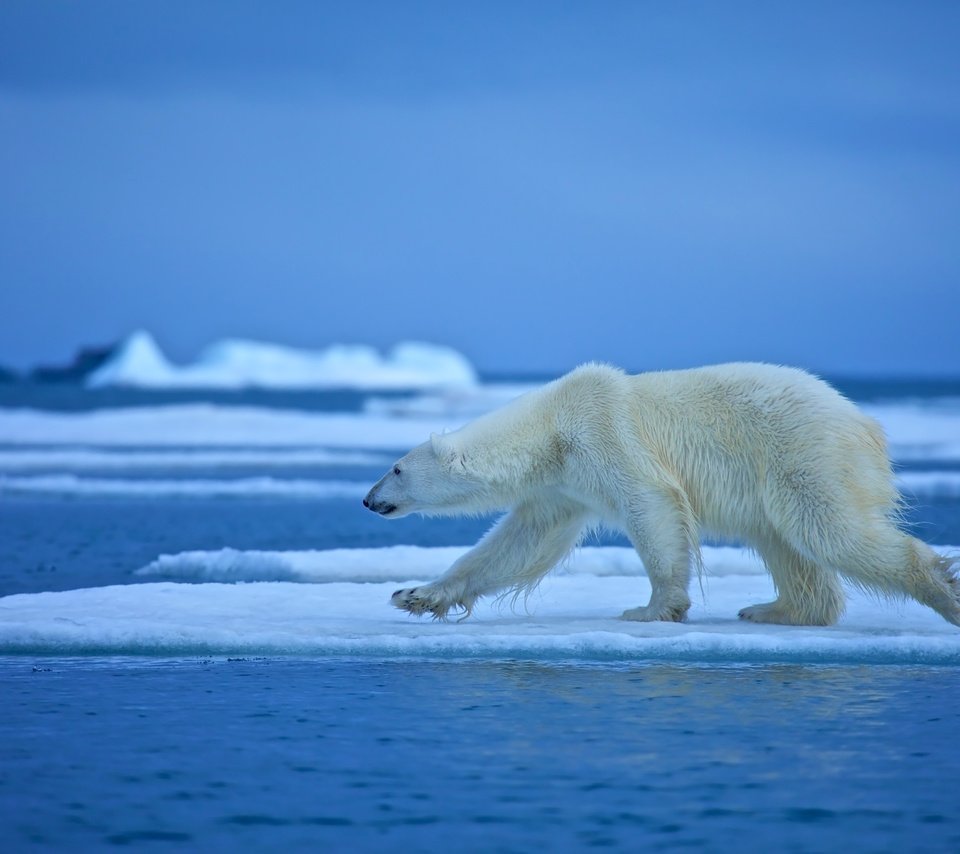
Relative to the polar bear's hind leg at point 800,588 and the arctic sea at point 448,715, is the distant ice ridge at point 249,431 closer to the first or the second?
the arctic sea at point 448,715

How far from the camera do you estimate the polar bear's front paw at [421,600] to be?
7109 millimetres

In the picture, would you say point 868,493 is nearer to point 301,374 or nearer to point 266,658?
point 266,658

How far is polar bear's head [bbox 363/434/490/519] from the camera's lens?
23.2 ft

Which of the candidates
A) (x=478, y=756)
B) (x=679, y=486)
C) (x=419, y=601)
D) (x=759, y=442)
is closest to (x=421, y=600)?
(x=419, y=601)

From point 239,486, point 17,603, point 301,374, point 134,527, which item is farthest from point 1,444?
point 301,374

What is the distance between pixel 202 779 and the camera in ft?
13.9

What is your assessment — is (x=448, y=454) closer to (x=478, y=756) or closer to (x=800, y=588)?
(x=800, y=588)

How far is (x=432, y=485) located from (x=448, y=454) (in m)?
0.18

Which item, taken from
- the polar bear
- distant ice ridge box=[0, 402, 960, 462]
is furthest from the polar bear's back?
distant ice ridge box=[0, 402, 960, 462]

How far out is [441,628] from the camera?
678 centimetres

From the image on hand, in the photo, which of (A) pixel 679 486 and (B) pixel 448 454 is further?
(B) pixel 448 454

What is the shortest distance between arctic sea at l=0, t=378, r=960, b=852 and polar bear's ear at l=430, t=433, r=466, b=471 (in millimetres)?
802

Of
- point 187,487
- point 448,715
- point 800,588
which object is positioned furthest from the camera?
point 187,487

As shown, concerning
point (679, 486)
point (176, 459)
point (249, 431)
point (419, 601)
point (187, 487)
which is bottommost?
point (419, 601)
